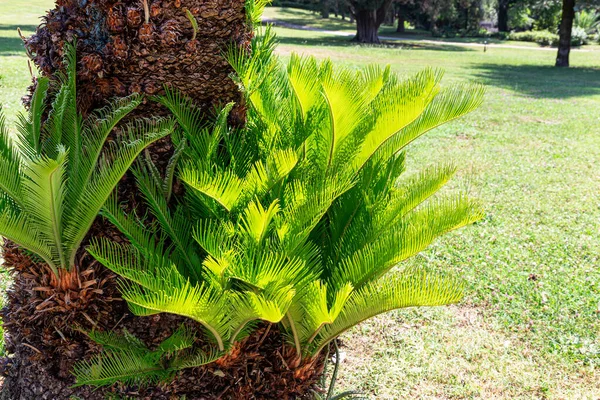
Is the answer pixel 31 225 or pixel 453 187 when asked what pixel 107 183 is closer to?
pixel 31 225

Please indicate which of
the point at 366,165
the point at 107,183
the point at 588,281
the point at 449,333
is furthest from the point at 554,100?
the point at 107,183

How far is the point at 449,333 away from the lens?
14.8ft

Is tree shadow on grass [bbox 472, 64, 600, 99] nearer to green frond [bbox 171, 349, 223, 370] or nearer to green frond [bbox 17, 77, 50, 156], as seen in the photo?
green frond [bbox 171, 349, 223, 370]

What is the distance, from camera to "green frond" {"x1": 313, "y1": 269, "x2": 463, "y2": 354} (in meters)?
2.56

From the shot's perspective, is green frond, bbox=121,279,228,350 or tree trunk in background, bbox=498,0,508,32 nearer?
green frond, bbox=121,279,228,350

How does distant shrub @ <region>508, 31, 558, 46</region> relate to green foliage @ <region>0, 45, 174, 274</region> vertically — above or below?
below

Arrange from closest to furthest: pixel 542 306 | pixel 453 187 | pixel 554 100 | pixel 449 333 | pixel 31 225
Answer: pixel 31 225
pixel 449 333
pixel 542 306
pixel 453 187
pixel 554 100

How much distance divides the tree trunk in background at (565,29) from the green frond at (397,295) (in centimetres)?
2469

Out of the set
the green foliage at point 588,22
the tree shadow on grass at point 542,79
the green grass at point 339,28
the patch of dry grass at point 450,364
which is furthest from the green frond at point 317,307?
the green foliage at point 588,22

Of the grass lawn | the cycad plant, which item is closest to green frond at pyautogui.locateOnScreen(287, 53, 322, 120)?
the cycad plant

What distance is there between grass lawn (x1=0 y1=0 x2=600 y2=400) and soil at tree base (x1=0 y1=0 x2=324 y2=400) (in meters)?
1.22

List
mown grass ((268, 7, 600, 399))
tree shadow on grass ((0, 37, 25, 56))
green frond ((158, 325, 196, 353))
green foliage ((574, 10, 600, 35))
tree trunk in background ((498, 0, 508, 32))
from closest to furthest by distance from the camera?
green frond ((158, 325, 196, 353)), mown grass ((268, 7, 600, 399)), tree shadow on grass ((0, 37, 25, 56)), green foliage ((574, 10, 600, 35)), tree trunk in background ((498, 0, 508, 32))

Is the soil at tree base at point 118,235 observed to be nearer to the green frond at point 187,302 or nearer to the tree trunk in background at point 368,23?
the green frond at point 187,302

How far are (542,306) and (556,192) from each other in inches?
138
